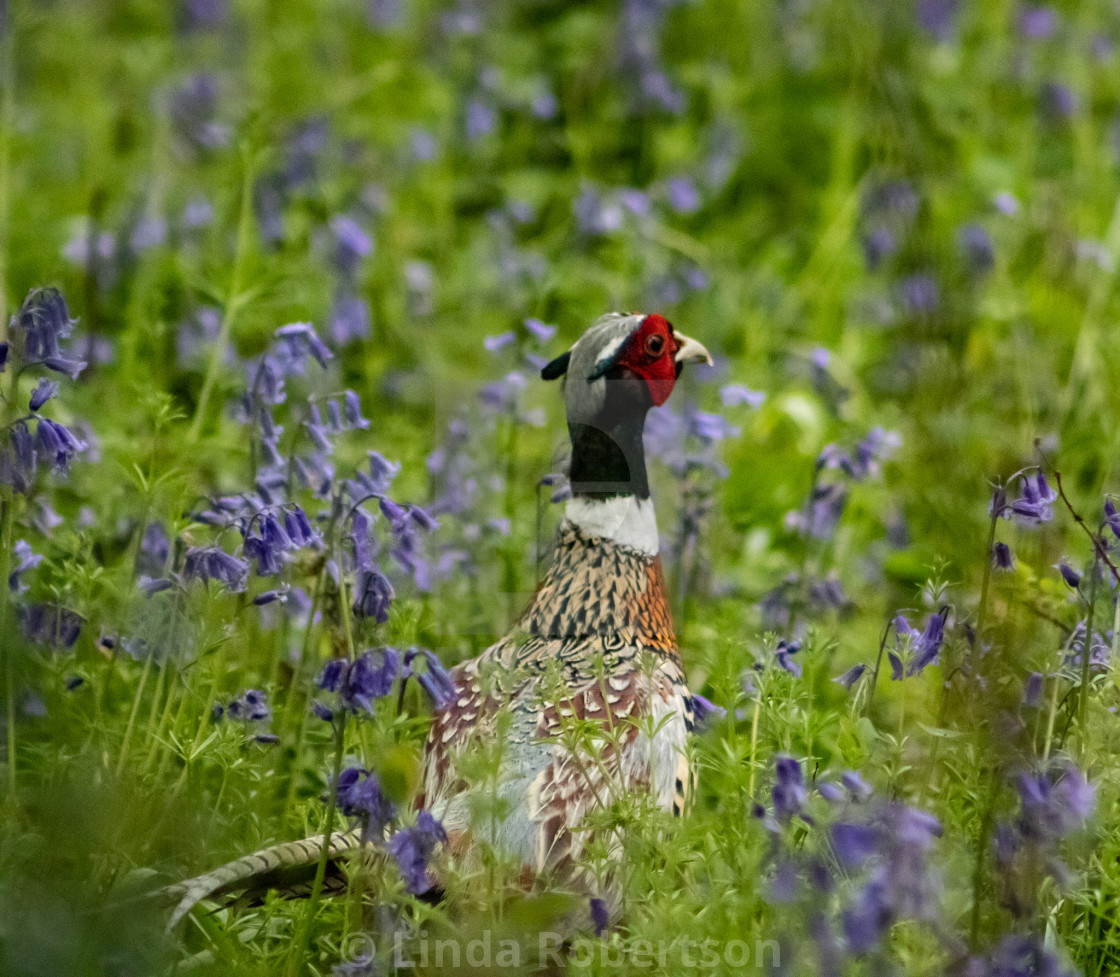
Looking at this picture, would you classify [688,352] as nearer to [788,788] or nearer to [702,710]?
[702,710]

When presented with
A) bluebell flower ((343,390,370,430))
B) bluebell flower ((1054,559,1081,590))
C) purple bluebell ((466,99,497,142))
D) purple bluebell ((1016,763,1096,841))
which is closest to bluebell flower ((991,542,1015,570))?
bluebell flower ((1054,559,1081,590))

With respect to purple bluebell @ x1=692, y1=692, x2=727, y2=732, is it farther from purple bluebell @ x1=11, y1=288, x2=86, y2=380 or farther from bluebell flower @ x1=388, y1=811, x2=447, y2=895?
purple bluebell @ x1=11, y1=288, x2=86, y2=380

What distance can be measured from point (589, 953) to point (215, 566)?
0.91 m

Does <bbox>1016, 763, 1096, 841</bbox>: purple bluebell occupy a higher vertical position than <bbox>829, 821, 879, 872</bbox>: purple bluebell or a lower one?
higher

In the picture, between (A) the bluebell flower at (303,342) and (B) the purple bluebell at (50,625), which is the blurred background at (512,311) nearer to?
(B) the purple bluebell at (50,625)

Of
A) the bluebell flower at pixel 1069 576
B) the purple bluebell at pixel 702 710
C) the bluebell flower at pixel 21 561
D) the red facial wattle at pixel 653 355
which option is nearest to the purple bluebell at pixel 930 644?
the bluebell flower at pixel 1069 576

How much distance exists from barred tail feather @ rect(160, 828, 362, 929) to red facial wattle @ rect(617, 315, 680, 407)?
1080 millimetres

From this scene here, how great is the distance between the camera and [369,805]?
2180mm

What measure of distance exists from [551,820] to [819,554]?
1912mm

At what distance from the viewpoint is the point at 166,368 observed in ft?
15.7

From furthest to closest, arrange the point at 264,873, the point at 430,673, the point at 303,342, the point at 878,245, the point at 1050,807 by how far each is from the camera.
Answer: the point at 878,245 → the point at 303,342 → the point at 430,673 → the point at 264,873 → the point at 1050,807

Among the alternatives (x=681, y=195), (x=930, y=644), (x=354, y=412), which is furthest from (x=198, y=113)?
(x=930, y=644)

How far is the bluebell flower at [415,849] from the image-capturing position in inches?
83.1

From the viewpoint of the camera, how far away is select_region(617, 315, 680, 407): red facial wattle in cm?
287
